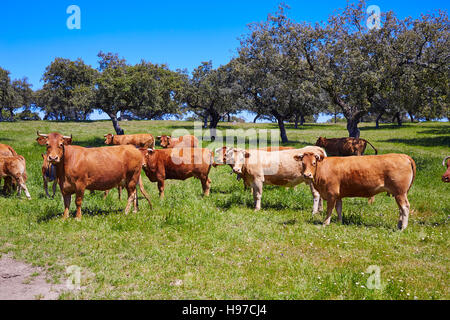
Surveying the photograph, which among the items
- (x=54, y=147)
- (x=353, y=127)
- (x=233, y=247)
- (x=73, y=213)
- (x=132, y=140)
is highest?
(x=353, y=127)

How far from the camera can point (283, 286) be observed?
19.4ft

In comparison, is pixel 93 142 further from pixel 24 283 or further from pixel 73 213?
pixel 24 283

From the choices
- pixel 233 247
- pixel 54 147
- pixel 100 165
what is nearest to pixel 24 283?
pixel 54 147

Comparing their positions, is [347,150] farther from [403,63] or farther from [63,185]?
[63,185]

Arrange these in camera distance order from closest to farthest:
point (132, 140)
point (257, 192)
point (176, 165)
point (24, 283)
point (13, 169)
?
point (24, 283) → point (257, 192) → point (13, 169) → point (176, 165) → point (132, 140)

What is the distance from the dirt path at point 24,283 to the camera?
5.65m

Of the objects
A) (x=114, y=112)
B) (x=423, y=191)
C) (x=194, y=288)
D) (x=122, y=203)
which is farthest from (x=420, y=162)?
(x=114, y=112)

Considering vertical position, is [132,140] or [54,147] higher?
[132,140]

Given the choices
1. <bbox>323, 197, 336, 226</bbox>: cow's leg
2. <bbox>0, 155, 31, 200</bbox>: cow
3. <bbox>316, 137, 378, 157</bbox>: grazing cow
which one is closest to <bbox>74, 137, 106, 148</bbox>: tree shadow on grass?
<bbox>0, 155, 31, 200</bbox>: cow

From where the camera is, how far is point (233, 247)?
7863mm

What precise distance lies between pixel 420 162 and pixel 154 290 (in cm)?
2087

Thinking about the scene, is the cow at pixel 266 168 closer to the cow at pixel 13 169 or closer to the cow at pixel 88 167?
the cow at pixel 88 167

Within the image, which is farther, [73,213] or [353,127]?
[353,127]

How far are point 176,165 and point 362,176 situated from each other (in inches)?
290
